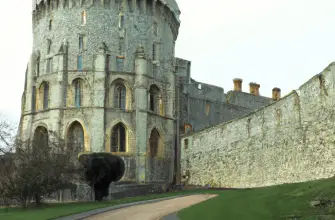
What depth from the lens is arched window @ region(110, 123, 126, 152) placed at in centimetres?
4412

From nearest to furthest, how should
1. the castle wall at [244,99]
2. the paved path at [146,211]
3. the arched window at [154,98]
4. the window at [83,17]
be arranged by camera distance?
1. the paved path at [146,211]
2. the window at [83,17]
3. the arched window at [154,98]
4. the castle wall at [244,99]

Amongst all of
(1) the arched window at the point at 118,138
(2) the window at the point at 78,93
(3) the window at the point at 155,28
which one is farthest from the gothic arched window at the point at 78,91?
(3) the window at the point at 155,28

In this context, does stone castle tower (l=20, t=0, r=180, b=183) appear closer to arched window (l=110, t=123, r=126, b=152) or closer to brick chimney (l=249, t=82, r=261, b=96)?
arched window (l=110, t=123, r=126, b=152)

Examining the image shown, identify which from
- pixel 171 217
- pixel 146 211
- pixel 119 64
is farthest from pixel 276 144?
pixel 119 64

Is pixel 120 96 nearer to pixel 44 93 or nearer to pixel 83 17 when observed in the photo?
pixel 44 93

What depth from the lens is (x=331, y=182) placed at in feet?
68.9

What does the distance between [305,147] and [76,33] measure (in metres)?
24.3

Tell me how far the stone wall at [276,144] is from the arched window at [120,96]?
21.6 ft

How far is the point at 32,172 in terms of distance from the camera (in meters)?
30.3

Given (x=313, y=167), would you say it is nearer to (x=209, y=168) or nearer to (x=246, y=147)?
(x=246, y=147)

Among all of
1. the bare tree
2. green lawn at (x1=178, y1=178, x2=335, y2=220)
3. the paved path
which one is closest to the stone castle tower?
the bare tree

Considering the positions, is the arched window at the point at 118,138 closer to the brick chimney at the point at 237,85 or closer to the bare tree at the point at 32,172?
the bare tree at the point at 32,172

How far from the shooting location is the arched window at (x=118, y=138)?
4412 cm

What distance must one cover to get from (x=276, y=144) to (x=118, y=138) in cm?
1697
